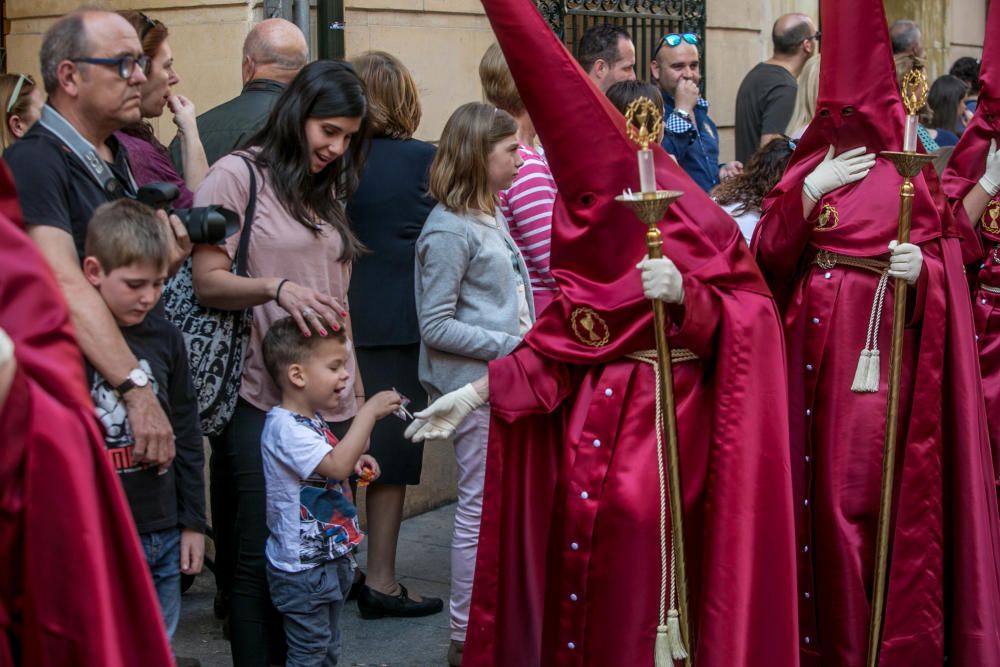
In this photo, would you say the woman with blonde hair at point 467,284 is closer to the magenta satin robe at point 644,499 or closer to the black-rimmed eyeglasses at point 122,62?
the magenta satin robe at point 644,499

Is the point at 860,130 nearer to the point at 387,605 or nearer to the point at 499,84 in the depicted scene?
the point at 499,84

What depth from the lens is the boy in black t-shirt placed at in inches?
135

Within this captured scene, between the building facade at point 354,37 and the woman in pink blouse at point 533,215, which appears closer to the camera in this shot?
the woman in pink blouse at point 533,215

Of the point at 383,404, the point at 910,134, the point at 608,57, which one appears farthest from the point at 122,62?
the point at 608,57

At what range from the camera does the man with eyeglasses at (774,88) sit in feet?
26.4

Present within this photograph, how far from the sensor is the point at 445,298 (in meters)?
4.89

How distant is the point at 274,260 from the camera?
4.34m

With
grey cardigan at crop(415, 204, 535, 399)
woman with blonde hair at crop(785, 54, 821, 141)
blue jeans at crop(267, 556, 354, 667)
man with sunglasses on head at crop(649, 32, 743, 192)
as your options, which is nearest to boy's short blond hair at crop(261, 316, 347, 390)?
blue jeans at crop(267, 556, 354, 667)

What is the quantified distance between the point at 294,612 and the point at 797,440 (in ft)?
5.41

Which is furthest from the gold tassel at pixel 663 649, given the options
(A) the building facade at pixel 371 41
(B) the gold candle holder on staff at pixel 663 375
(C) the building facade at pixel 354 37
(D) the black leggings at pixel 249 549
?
(C) the building facade at pixel 354 37

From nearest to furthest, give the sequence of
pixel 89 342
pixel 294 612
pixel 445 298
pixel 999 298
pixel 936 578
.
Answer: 1. pixel 89 342
2. pixel 294 612
3. pixel 936 578
4. pixel 445 298
5. pixel 999 298

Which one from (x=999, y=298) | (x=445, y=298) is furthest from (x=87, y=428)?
(x=999, y=298)

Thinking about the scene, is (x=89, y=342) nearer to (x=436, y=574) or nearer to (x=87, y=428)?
(x=87, y=428)

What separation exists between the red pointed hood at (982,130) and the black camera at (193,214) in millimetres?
2908
